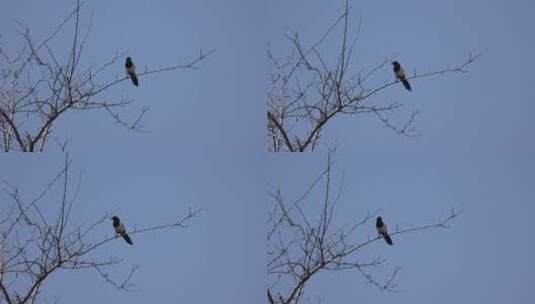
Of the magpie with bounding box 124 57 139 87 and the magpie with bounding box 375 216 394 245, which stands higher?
the magpie with bounding box 124 57 139 87

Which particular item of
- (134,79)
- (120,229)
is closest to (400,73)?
(134,79)

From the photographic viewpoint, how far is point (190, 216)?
5051 millimetres

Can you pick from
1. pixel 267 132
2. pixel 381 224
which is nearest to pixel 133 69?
pixel 267 132

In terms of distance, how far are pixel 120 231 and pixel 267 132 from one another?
0.93m

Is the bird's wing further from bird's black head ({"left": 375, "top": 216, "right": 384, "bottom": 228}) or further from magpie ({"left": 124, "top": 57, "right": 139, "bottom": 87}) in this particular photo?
bird's black head ({"left": 375, "top": 216, "right": 384, "bottom": 228})

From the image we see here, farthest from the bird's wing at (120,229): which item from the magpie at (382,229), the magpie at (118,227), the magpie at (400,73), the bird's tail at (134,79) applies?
the magpie at (400,73)

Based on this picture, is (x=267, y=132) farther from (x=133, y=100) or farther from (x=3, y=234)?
(x=3, y=234)

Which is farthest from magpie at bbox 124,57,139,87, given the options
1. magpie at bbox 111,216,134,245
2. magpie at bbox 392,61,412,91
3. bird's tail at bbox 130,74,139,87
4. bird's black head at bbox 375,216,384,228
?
bird's black head at bbox 375,216,384,228

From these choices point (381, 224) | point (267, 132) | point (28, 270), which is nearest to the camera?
point (28, 270)

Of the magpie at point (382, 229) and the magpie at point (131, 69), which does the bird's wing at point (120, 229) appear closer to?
the magpie at point (131, 69)

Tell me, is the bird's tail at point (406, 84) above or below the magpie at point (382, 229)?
above

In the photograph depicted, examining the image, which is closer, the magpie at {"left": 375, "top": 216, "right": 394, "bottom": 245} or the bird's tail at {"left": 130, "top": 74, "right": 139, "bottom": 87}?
the bird's tail at {"left": 130, "top": 74, "right": 139, "bottom": 87}

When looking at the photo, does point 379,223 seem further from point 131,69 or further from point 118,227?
point 131,69

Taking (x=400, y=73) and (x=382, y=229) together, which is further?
(x=382, y=229)
